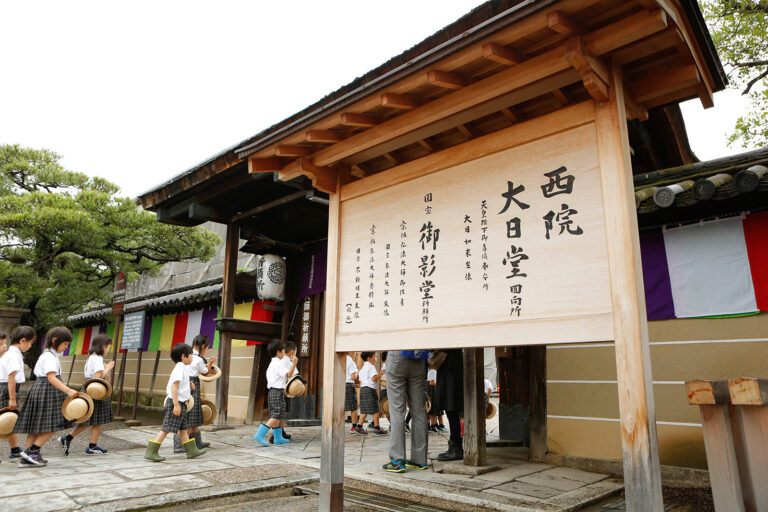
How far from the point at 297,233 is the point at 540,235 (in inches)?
346

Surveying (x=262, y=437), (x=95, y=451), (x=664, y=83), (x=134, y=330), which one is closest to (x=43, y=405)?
(x=95, y=451)

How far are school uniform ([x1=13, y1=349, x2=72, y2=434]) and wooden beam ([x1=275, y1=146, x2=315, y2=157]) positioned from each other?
4.80 m

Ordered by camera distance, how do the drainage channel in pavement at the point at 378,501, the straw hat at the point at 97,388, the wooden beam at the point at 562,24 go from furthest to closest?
the straw hat at the point at 97,388, the drainage channel in pavement at the point at 378,501, the wooden beam at the point at 562,24

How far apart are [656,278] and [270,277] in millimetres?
7940

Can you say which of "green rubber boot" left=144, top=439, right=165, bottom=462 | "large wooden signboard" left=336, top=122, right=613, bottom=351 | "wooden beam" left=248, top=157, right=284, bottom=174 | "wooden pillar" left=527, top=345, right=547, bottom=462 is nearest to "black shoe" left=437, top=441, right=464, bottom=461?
"wooden pillar" left=527, top=345, right=547, bottom=462

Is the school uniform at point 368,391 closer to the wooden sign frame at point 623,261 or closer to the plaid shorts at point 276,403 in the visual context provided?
the plaid shorts at point 276,403

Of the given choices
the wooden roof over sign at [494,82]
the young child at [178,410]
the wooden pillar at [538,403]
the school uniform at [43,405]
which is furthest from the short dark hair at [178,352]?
the wooden pillar at [538,403]

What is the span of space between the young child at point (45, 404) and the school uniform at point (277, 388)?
3.01 m

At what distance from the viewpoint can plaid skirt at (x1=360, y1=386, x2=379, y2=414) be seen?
1062 cm

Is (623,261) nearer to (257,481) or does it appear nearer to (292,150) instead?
(292,150)

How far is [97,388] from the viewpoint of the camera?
24.7 feet

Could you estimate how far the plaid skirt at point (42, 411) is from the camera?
6.75 meters

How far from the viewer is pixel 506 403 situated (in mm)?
8953

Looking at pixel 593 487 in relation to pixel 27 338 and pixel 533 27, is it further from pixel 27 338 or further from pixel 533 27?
pixel 27 338
